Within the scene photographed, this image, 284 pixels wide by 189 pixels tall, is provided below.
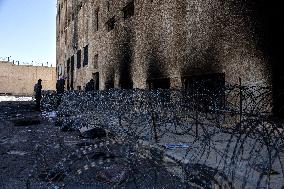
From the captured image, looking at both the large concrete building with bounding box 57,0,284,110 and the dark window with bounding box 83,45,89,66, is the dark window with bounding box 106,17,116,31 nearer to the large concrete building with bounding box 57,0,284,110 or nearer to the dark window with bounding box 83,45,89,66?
the large concrete building with bounding box 57,0,284,110

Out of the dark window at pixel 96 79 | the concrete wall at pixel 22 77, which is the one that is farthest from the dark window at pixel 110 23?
the concrete wall at pixel 22 77

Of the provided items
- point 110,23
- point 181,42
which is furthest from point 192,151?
point 110,23

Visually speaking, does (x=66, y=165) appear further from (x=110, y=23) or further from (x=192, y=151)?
(x=110, y=23)

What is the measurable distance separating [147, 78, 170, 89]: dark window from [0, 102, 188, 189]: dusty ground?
3.19m

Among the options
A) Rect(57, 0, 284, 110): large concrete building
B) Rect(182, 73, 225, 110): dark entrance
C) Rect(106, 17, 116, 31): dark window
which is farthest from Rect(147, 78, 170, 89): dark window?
Rect(106, 17, 116, 31): dark window

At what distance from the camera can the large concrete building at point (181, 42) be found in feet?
19.2

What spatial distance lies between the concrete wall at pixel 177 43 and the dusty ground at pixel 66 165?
9.65ft

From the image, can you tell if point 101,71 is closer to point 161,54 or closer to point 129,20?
point 129,20

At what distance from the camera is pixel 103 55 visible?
15.2 metres

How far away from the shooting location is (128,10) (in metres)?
12.5

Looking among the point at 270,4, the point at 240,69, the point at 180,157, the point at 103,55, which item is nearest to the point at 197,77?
the point at 240,69

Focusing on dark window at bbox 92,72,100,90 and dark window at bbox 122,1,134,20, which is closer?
dark window at bbox 122,1,134,20

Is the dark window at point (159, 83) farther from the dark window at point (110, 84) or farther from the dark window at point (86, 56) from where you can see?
the dark window at point (86, 56)

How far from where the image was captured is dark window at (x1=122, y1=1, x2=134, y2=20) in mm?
12040
